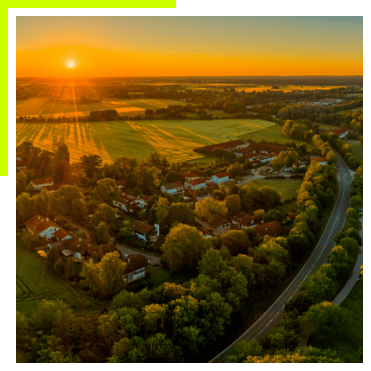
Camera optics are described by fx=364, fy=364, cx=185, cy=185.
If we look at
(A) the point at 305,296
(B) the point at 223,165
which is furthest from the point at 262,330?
(B) the point at 223,165

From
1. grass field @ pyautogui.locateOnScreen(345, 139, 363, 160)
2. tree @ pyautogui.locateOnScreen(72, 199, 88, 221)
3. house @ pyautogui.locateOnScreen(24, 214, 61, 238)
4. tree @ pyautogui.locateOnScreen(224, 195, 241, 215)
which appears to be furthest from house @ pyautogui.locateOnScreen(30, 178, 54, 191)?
grass field @ pyautogui.locateOnScreen(345, 139, 363, 160)

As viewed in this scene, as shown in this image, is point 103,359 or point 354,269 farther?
point 354,269

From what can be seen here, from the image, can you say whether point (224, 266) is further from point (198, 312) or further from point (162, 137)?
point (162, 137)

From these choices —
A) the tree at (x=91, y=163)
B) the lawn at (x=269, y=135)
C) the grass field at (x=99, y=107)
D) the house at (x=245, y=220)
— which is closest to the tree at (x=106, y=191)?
the tree at (x=91, y=163)

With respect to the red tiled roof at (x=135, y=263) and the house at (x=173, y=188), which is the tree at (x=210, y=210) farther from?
the red tiled roof at (x=135, y=263)

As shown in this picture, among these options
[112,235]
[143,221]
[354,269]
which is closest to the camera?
[354,269]

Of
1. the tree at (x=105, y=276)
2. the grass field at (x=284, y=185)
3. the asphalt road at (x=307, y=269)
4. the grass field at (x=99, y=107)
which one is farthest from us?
the grass field at (x=284, y=185)

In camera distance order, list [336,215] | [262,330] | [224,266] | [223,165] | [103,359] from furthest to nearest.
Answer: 1. [223,165]
2. [336,215]
3. [224,266]
4. [262,330]
5. [103,359]
